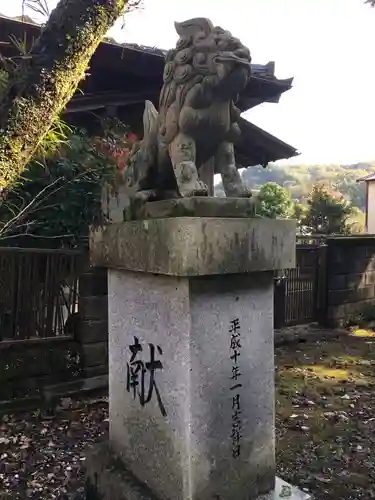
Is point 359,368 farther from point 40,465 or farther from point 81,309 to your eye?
point 40,465

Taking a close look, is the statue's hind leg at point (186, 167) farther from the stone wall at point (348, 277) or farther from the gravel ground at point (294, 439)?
the stone wall at point (348, 277)

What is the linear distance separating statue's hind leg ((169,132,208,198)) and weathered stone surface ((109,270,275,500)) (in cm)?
48

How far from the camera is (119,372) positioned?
2.84 m

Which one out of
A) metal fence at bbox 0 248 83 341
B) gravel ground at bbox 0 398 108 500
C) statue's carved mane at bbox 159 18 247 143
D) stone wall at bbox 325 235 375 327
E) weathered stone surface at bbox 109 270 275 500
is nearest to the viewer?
weathered stone surface at bbox 109 270 275 500

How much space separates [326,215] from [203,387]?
51.4ft

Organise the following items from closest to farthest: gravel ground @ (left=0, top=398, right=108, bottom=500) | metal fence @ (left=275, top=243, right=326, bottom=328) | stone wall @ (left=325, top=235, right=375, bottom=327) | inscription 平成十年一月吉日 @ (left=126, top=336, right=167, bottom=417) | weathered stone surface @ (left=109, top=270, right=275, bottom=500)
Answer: weathered stone surface @ (left=109, top=270, right=275, bottom=500) < inscription 平成十年一月吉日 @ (left=126, top=336, right=167, bottom=417) < gravel ground @ (left=0, top=398, right=108, bottom=500) < metal fence @ (left=275, top=243, right=326, bottom=328) < stone wall @ (left=325, top=235, right=375, bottom=327)

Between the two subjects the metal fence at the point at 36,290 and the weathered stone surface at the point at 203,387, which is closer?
the weathered stone surface at the point at 203,387

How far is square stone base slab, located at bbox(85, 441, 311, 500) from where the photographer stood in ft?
8.16

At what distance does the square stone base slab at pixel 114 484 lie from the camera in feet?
8.16

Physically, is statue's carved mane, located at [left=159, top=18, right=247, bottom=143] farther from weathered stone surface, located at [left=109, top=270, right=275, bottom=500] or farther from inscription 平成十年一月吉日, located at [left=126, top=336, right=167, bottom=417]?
inscription 平成十年一月吉日, located at [left=126, top=336, right=167, bottom=417]

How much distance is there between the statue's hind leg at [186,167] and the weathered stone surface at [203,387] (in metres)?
0.48

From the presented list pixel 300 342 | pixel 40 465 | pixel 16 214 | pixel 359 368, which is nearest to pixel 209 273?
pixel 40 465

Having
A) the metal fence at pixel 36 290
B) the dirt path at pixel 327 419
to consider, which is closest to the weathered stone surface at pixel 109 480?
the dirt path at pixel 327 419

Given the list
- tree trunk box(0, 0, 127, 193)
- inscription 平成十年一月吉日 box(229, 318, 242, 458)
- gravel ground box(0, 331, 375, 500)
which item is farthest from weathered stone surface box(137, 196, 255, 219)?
gravel ground box(0, 331, 375, 500)
